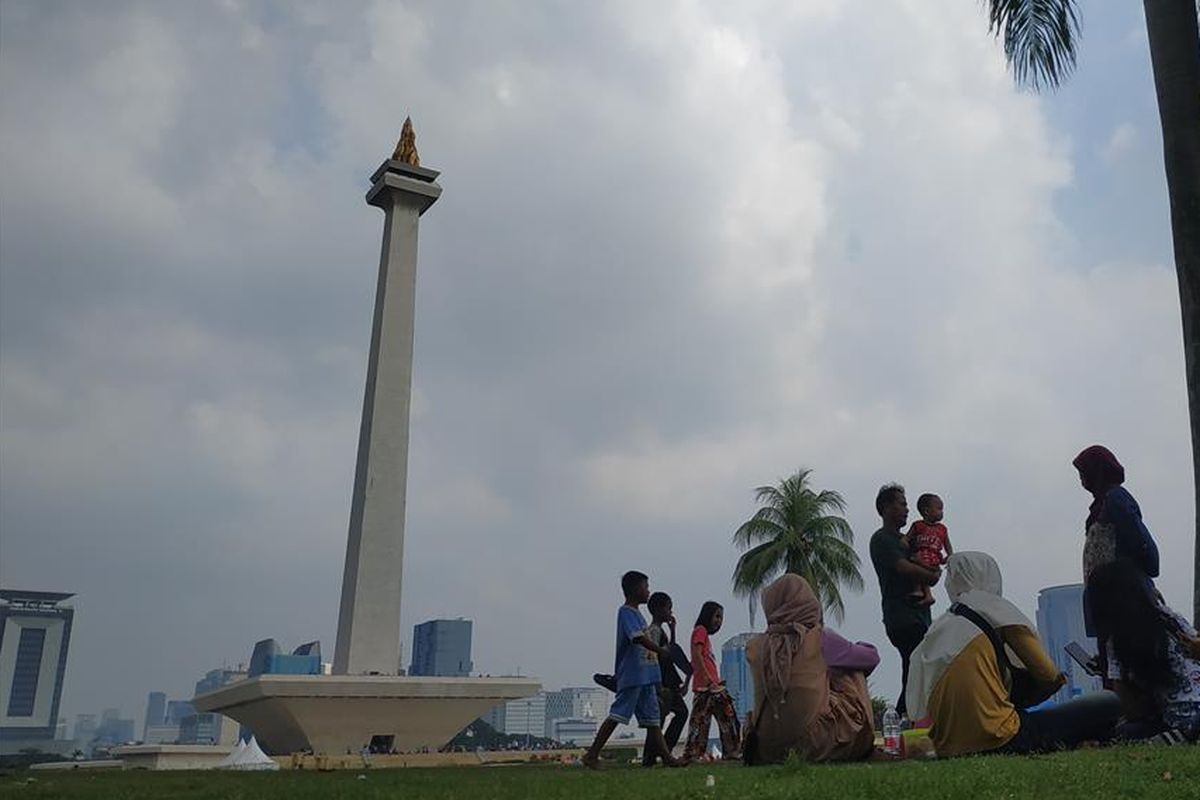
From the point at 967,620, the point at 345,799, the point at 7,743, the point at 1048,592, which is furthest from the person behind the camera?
the point at 7,743

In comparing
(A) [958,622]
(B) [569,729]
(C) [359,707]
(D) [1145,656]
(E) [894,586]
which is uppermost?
(E) [894,586]

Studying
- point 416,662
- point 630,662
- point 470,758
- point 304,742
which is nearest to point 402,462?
point 304,742

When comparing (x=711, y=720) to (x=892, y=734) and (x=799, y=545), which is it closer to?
(x=892, y=734)

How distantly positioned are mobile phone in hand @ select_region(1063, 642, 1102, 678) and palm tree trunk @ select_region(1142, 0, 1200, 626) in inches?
71.0

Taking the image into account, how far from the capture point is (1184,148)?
32.2 feet

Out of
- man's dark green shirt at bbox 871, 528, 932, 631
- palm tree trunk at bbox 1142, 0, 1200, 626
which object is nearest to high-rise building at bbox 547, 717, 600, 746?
man's dark green shirt at bbox 871, 528, 932, 631

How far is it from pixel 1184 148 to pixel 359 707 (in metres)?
20.0

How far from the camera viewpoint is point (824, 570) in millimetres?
32688

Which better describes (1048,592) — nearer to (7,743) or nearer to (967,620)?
(967,620)

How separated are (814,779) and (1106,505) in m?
3.68

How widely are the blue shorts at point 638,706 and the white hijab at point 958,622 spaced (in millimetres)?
2441

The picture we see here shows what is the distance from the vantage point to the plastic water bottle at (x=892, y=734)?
7484 mm

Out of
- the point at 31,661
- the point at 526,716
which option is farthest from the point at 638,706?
the point at 31,661

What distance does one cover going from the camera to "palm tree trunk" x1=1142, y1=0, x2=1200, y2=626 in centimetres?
904
